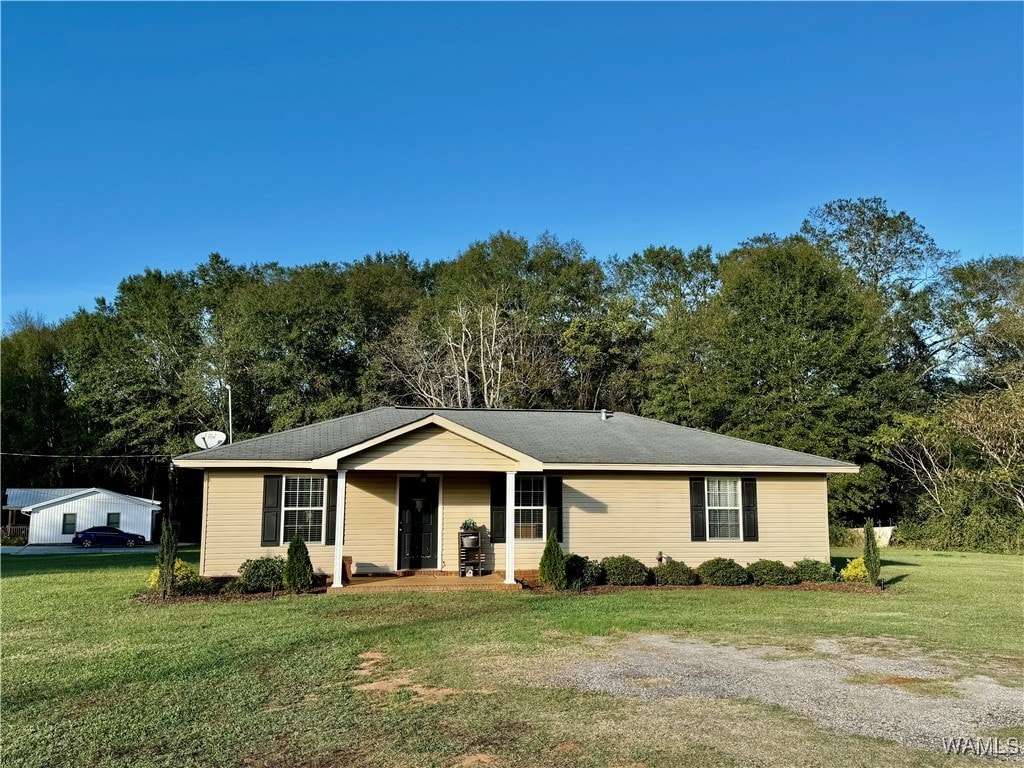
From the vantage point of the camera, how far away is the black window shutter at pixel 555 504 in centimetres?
1606

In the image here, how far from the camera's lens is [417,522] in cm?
1611

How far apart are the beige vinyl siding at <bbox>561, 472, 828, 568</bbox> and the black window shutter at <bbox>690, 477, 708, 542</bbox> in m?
0.10

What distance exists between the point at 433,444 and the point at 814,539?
348 inches

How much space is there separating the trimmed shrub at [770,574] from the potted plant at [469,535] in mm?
5625

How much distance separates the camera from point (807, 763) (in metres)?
5.12

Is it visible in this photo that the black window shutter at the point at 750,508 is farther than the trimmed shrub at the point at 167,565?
Yes

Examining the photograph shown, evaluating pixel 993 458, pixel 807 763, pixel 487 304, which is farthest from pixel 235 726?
pixel 487 304

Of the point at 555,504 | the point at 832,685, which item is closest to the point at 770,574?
the point at 555,504

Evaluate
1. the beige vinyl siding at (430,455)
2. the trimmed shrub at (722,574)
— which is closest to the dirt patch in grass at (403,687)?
the beige vinyl siding at (430,455)

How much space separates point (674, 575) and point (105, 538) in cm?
2926

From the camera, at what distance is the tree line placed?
31.3 meters

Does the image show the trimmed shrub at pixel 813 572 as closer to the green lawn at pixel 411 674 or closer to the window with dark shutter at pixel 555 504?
the green lawn at pixel 411 674

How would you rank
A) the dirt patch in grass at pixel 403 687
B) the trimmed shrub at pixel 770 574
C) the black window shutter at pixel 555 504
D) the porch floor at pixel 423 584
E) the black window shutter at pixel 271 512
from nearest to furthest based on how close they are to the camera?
the dirt patch in grass at pixel 403 687 → the porch floor at pixel 423 584 → the black window shutter at pixel 271 512 → the trimmed shrub at pixel 770 574 → the black window shutter at pixel 555 504

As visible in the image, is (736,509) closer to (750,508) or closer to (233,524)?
(750,508)
